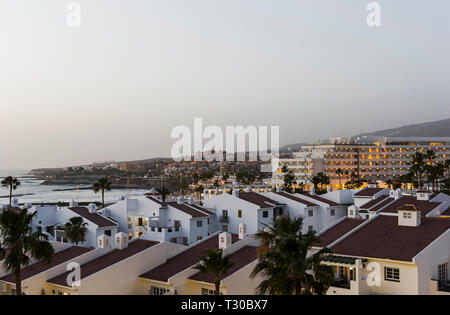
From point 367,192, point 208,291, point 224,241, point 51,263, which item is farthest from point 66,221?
point 367,192

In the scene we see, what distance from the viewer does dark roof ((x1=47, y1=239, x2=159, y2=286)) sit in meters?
26.7

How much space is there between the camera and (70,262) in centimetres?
2800

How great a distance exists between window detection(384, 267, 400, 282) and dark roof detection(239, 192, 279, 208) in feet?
97.1

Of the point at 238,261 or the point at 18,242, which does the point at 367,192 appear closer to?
the point at 238,261

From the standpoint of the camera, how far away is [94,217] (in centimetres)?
5094

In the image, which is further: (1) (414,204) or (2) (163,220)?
(2) (163,220)

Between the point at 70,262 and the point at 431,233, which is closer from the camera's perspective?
the point at 431,233

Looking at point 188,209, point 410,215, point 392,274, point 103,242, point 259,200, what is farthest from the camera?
point 259,200

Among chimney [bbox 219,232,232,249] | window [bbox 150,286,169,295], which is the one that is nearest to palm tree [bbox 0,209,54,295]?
window [bbox 150,286,169,295]

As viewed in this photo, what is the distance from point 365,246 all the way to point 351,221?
6625 millimetres

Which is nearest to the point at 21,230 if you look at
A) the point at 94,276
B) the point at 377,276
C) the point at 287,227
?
the point at 94,276

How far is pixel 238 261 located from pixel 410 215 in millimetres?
9672
